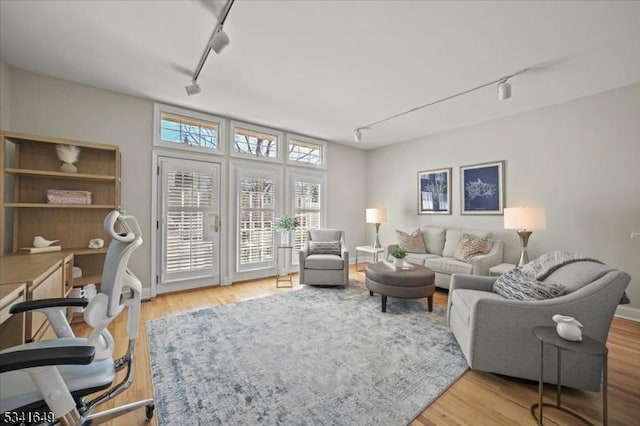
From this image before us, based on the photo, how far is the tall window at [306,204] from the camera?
200 inches

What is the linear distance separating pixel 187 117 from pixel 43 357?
3.74 meters

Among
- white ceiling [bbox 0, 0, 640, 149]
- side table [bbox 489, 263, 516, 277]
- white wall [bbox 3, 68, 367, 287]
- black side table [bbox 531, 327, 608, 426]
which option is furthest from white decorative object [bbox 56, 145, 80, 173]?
side table [bbox 489, 263, 516, 277]

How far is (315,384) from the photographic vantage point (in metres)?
1.82

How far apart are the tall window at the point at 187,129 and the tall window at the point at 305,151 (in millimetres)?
1379

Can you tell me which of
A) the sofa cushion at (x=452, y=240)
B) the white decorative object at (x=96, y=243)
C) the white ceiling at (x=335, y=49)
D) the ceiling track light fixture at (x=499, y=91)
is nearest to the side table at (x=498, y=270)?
the sofa cushion at (x=452, y=240)

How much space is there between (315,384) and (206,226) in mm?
2990

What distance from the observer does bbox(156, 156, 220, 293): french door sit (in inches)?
144

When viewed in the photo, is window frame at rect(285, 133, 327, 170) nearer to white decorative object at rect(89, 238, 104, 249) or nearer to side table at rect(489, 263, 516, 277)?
white decorative object at rect(89, 238, 104, 249)

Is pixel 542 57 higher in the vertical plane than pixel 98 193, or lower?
higher

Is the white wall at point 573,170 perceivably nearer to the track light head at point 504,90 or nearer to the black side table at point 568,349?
the track light head at point 504,90

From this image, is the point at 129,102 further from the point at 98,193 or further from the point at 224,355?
the point at 224,355

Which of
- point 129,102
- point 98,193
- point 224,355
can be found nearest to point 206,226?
point 98,193

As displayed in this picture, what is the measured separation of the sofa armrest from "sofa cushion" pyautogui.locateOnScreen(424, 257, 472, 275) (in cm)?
9

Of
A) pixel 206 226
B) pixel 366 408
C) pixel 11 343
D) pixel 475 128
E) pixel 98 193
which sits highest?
pixel 475 128
